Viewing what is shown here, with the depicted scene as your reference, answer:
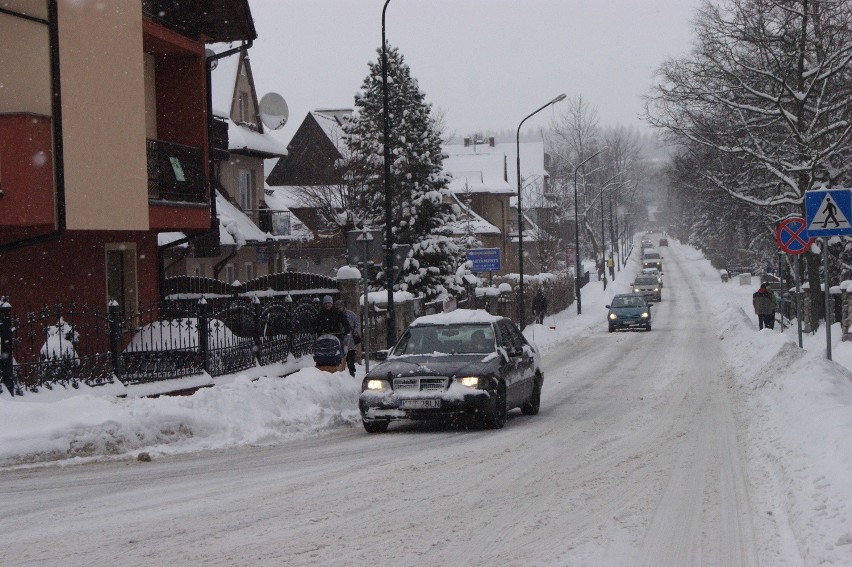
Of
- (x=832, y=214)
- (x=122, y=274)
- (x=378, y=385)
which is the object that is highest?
(x=832, y=214)

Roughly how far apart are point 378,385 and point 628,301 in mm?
34651

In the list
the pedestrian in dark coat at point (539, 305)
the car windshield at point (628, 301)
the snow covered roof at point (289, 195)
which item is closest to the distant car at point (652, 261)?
the snow covered roof at point (289, 195)

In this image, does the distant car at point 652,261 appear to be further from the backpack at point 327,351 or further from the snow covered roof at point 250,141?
the backpack at point 327,351

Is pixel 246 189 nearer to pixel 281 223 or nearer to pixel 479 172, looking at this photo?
pixel 281 223

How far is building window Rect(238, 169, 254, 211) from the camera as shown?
3909 cm

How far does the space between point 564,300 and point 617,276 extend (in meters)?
41.6

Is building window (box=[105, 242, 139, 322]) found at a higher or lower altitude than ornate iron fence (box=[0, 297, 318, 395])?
higher

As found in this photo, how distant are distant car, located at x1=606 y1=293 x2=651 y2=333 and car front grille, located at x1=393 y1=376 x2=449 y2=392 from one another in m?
33.0

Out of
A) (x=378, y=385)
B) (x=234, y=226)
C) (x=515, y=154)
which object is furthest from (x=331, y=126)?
(x=378, y=385)

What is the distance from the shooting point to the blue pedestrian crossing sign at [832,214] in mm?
17344

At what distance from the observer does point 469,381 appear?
47.6 feet

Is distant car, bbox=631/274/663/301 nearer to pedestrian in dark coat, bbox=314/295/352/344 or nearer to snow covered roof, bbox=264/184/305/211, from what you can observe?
snow covered roof, bbox=264/184/305/211

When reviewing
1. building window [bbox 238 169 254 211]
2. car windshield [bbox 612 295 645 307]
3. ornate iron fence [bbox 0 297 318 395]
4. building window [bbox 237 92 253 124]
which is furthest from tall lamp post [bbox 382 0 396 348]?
car windshield [bbox 612 295 645 307]

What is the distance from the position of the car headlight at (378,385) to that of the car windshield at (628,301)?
1334 inches
